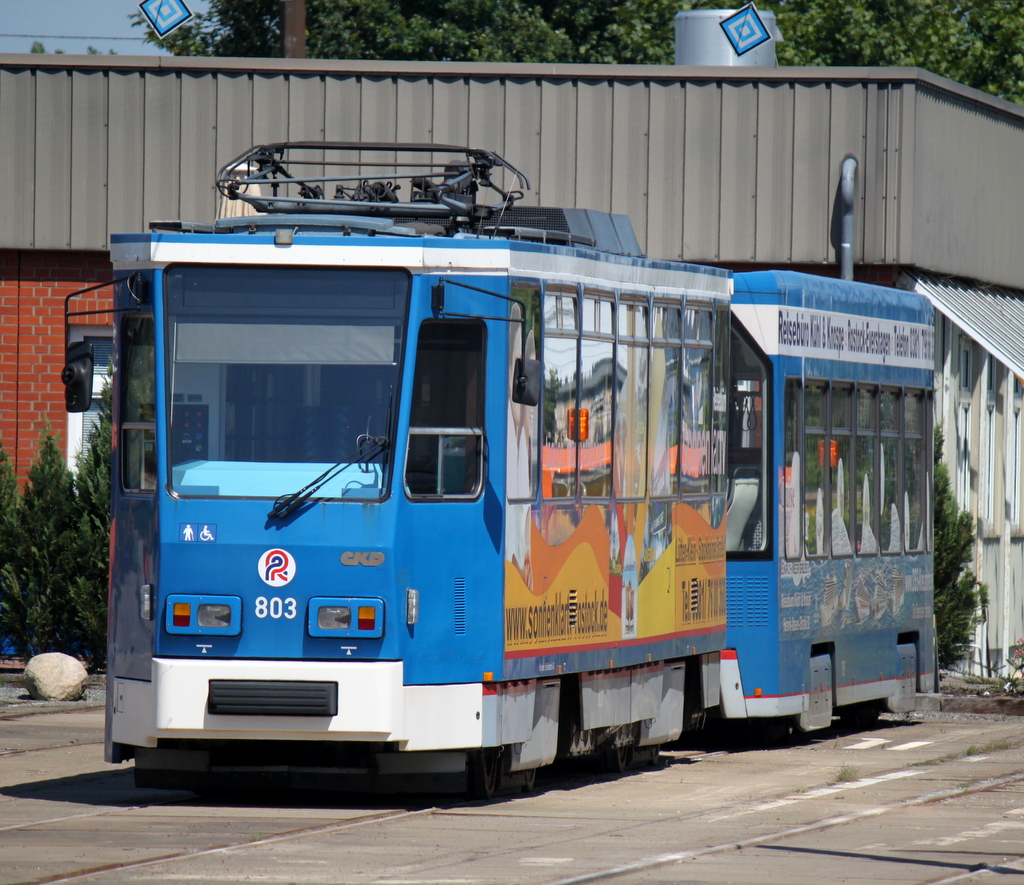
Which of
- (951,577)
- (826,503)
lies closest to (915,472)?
(826,503)

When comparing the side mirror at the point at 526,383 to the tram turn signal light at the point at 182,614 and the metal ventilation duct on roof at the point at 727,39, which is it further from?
the metal ventilation duct on roof at the point at 727,39

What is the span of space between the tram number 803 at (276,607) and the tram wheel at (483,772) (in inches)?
53.4

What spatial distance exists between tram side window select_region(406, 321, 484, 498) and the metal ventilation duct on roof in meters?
14.4

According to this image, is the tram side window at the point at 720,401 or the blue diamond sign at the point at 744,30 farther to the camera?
the blue diamond sign at the point at 744,30

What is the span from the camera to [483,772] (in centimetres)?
1129

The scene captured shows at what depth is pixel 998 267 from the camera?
25.8 meters

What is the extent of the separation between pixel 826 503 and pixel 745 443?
1052 millimetres

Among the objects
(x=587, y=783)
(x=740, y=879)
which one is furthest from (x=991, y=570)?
(x=740, y=879)

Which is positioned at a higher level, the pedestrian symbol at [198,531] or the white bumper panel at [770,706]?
the pedestrian symbol at [198,531]

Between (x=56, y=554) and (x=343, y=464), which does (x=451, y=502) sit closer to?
(x=343, y=464)

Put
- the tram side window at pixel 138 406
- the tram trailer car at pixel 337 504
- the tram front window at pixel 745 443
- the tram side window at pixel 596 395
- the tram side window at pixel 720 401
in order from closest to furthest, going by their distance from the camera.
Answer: the tram trailer car at pixel 337 504 < the tram side window at pixel 138 406 < the tram side window at pixel 596 395 < the tram side window at pixel 720 401 < the tram front window at pixel 745 443

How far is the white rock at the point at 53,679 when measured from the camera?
59.8 feet

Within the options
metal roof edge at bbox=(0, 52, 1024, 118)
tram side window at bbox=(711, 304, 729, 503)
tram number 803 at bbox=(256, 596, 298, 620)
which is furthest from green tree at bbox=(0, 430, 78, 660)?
tram number 803 at bbox=(256, 596, 298, 620)

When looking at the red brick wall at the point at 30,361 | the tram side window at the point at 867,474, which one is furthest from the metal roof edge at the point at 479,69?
the tram side window at the point at 867,474
